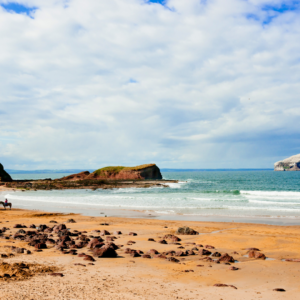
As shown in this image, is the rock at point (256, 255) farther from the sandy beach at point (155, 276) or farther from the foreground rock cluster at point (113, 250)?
the sandy beach at point (155, 276)

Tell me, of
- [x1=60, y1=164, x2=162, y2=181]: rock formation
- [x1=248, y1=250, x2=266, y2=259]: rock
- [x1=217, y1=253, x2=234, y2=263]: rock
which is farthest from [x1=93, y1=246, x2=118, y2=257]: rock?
[x1=60, y1=164, x2=162, y2=181]: rock formation

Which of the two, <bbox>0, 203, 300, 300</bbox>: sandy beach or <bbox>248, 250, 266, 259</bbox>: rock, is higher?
<bbox>0, 203, 300, 300</bbox>: sandy beach

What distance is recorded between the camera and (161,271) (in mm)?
7797

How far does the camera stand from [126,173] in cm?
9538

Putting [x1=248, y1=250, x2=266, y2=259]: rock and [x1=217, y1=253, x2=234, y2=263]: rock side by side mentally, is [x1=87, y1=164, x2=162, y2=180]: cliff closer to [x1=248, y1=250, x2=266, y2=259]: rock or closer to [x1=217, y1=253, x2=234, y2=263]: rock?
[x1=248, y1=250, x2=266, y2=259]: rock

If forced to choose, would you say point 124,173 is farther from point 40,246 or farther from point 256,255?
point 256,255

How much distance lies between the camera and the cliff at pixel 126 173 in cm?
9406

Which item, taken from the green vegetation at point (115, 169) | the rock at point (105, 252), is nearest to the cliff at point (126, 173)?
the green vegetation at point (115, 169)

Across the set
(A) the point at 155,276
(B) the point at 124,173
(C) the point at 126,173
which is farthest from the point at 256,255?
(B) the point at 124,173

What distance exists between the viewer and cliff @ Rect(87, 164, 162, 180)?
94062mm

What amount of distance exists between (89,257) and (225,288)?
4.27 m

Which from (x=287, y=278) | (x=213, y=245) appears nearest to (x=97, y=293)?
(x=287, y=278)

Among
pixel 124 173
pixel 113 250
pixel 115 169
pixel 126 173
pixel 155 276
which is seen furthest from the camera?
pixel 115 169

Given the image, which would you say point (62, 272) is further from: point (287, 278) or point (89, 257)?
point (287, 278)
